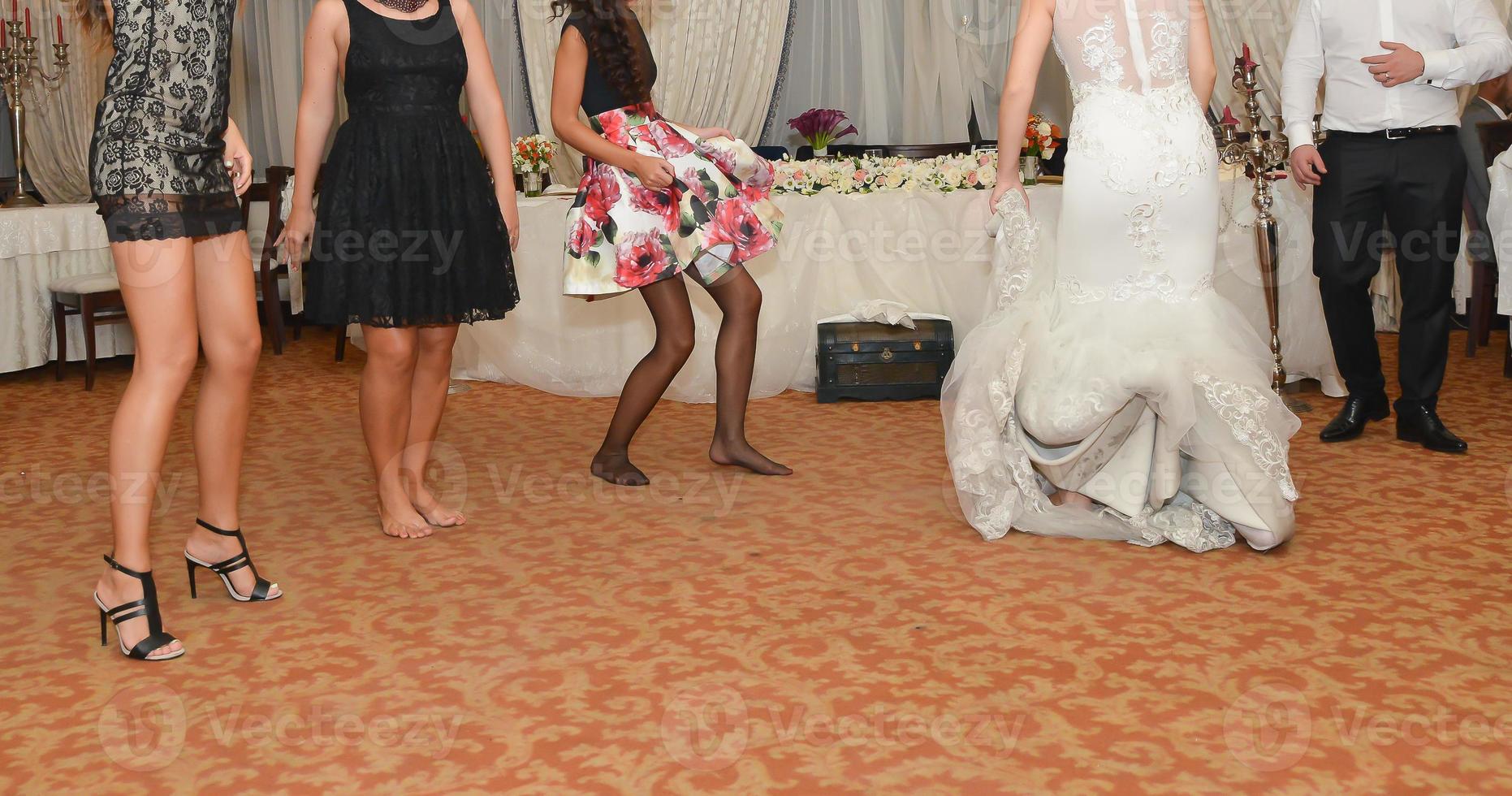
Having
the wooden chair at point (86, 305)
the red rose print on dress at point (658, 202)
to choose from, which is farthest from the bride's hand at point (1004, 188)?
the wooden chair at point (86, 305)

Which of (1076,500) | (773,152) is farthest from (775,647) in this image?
(773,152)

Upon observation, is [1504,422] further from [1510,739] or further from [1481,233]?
[1510,739]

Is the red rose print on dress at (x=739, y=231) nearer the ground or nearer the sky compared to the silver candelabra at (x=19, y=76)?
nearer the ground

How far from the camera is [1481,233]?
17.7ft

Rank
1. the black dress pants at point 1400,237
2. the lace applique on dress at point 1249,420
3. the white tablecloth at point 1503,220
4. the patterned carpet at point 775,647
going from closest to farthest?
the patterned carpet at point 775,647
the lace applique on dress at point 1249,420
the black dress pants at point 1400,237
the white tablecloth at point 1503,220

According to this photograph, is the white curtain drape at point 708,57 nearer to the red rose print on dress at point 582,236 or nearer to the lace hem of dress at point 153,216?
the red rose print on dress at point 582,236

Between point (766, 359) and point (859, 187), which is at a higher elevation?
point (859, 187)

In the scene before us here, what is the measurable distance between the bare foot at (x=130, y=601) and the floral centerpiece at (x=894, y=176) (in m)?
3.39

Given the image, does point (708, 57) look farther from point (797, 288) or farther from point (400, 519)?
point (400, 519)

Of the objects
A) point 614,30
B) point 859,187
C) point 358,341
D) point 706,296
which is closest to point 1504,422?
point 859,187

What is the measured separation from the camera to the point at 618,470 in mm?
3908

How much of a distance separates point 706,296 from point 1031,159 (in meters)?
1.51

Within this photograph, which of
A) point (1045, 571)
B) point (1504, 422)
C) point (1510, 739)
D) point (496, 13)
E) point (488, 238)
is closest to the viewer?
point (1510, 739)

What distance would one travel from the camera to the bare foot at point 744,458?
12.9 ft
